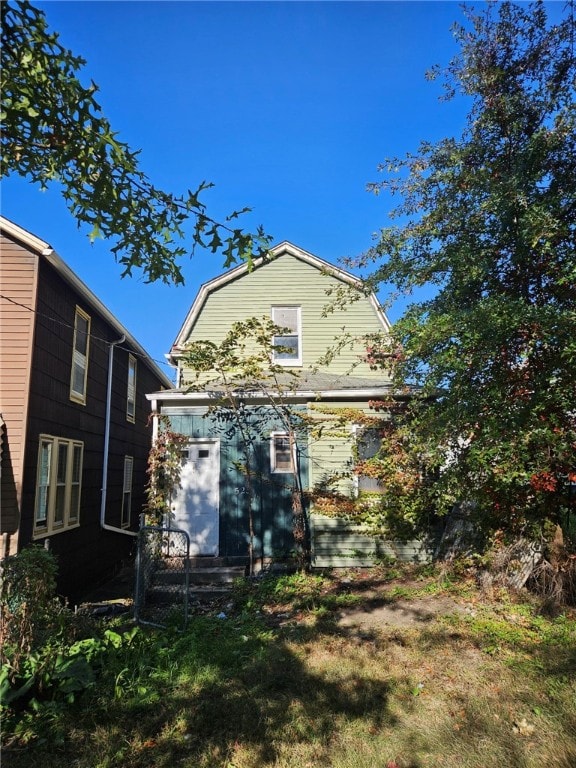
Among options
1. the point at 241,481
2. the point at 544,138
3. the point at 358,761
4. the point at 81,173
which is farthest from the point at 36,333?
the point at 544,138

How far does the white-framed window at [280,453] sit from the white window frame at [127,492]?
572 centimetres

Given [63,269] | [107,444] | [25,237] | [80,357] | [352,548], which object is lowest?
[352,548]

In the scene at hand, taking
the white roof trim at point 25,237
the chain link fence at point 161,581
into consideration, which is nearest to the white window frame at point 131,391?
the chain link fence at point 161,581

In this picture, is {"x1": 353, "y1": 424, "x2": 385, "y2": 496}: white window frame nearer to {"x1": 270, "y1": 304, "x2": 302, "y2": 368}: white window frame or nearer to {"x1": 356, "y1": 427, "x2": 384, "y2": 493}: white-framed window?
{"x1": 356, "y1": 427, "x2": 384, "y2": 493}: white-framed window

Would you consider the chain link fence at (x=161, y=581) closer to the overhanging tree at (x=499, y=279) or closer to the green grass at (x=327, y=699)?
the green grass at (x=327, y=699)

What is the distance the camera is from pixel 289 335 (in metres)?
12.9

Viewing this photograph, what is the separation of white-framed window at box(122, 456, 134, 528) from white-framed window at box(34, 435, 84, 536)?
348 cm

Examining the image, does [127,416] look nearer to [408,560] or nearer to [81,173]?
[408,560]

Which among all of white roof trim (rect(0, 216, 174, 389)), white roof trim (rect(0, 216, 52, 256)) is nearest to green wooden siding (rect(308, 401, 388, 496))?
white roof trim (rect(0, 216, 174, 389))

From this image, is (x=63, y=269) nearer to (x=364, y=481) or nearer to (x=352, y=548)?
(x=364, y=481)

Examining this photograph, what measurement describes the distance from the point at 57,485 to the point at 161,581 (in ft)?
9.84

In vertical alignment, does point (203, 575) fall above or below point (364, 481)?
below

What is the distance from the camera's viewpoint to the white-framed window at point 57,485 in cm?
877

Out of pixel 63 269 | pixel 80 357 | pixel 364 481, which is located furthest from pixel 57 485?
pixel 364 481
